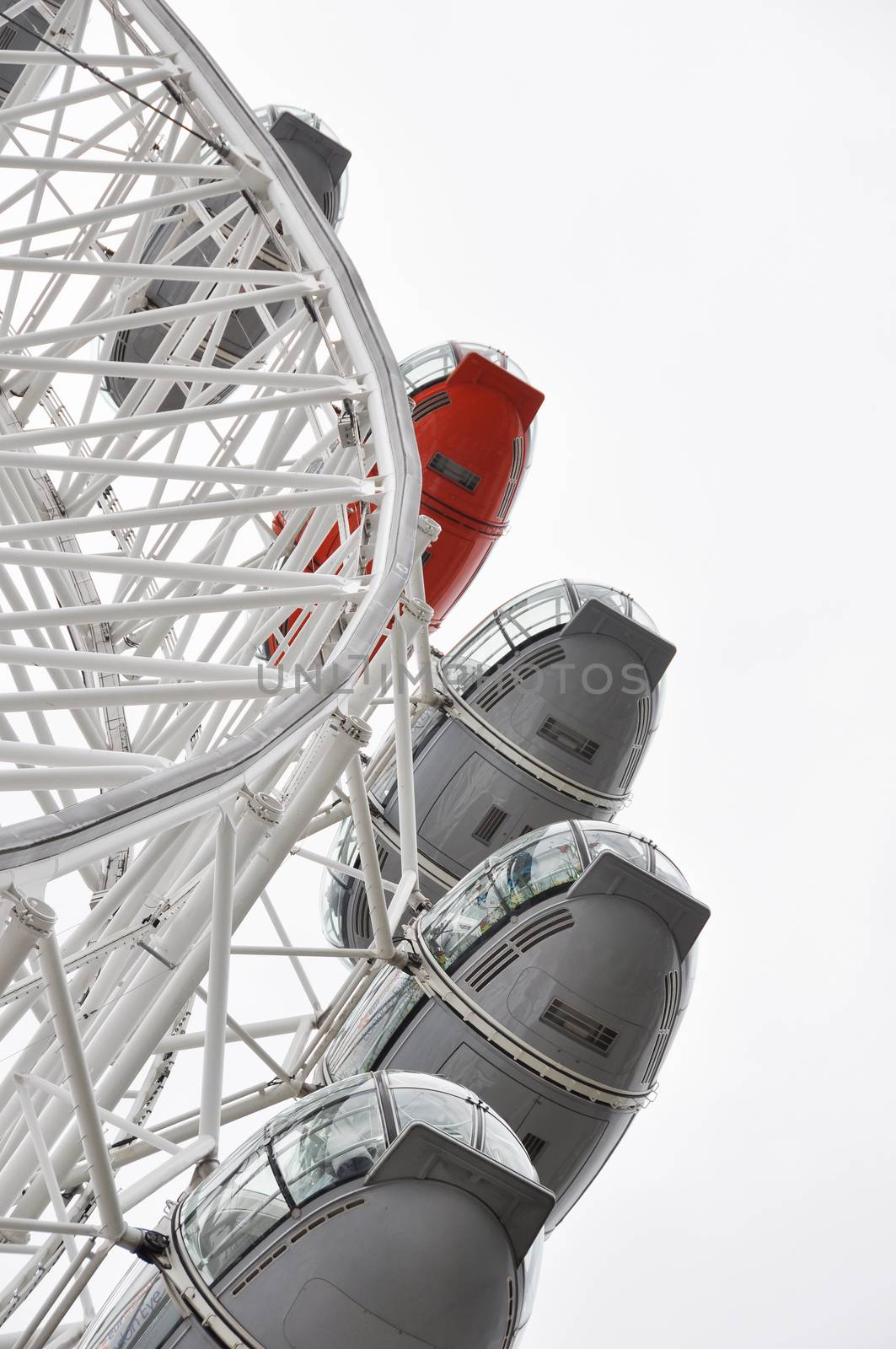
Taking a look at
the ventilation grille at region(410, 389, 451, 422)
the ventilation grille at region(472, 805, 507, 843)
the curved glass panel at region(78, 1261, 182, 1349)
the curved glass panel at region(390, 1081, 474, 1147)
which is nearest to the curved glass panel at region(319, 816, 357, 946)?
the ventilation grille at region(472, 805, 507, 843)

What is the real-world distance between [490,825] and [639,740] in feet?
7.37

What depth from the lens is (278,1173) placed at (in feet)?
27.0

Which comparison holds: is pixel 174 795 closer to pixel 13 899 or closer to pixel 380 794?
pixel 13 899

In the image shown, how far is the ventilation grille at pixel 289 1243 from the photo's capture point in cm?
761

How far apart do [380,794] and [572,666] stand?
3.04 meters

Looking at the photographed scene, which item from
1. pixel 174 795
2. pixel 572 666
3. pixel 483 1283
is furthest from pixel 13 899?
pixel 572 666

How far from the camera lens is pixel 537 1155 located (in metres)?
11.6

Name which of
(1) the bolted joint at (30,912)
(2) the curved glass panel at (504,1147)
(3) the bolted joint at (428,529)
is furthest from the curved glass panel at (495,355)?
(1) the bolted joint at (30,912)

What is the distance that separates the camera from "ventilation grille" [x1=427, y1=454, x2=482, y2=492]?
18.7 m

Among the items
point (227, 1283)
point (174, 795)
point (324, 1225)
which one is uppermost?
point (174, 795)

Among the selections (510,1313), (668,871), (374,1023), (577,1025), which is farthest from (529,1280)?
(668,871)

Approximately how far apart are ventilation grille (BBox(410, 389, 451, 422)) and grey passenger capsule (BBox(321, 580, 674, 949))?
→ 4.39m

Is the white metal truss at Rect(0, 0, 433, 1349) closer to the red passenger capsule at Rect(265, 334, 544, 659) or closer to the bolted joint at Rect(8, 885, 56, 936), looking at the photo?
the bolted joint at Rect(8, 885, 56, 936)

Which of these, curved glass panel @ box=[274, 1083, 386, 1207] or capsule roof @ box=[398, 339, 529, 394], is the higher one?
capsule roof @ box=[398, 339, 529, 394]
